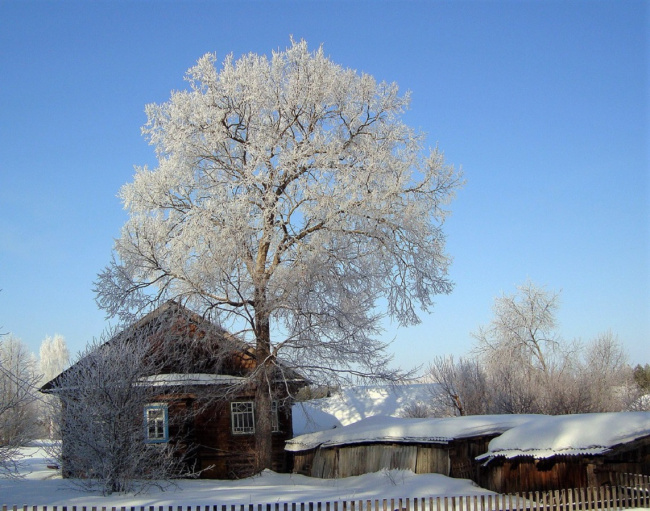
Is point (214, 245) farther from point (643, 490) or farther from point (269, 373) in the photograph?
point (643, 490)

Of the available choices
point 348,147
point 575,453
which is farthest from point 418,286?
point 575,453

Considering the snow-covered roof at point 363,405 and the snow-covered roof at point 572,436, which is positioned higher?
the snow-covered roof at point 572,436

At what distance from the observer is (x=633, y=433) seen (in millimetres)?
15539

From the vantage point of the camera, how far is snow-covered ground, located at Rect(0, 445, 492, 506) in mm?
17145

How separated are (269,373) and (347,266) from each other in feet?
15.2

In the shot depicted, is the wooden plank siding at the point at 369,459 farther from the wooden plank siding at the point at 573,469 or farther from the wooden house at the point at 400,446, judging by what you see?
the wooden plank siding at the point at 573,469

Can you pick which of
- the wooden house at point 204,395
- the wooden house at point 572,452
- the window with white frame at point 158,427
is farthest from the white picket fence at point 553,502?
the window with white frame at point 158,427

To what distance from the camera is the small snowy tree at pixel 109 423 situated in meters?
19.1

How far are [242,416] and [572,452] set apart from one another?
1472 cm

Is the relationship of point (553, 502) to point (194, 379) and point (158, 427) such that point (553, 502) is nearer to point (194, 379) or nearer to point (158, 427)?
point (194, 379)

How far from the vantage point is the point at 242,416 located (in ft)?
88.4

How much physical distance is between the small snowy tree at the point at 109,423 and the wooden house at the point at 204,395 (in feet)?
9.82

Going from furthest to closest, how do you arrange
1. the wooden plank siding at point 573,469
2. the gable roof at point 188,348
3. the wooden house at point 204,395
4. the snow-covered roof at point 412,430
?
1. the wooden house at point 204,395
2. the gable roof at point 188,348
3. the snow-covered roof at point 412,430
4. the wooden plank siding at point 573,469

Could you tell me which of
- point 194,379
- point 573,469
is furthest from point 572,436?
point 194,379
